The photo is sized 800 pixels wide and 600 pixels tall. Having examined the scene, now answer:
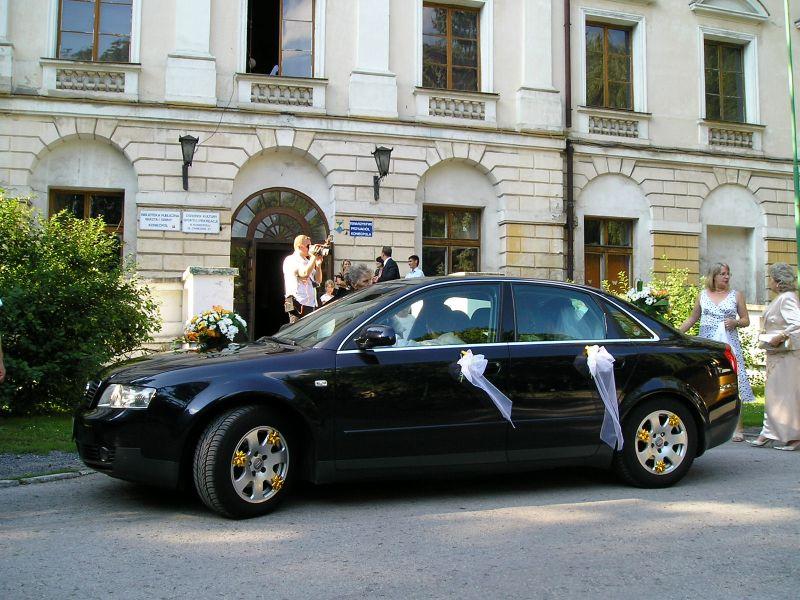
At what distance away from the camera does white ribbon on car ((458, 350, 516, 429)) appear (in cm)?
570

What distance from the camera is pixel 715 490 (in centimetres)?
620

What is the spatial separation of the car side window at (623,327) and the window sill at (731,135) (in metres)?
15.9

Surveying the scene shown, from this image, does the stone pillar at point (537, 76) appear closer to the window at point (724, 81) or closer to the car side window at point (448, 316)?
the window at point (724, 81)

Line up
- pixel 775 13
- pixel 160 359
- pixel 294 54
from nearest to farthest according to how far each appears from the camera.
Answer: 1. pixel 160 359
2. pixel 294 54
3. pixel 775 13

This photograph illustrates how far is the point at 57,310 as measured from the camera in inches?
406

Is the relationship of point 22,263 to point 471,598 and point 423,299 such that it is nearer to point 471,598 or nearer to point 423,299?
point 423,299

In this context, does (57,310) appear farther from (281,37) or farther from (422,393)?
(281,37)

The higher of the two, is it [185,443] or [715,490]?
[185,443]

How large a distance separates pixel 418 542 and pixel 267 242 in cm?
1338

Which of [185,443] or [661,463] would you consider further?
[661,463]

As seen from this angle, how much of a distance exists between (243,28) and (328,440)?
14.1m

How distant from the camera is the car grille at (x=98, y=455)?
5168mm

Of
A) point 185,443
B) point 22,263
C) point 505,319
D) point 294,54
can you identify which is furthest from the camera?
point 294,54

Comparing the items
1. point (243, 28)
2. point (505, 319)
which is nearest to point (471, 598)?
point (505, 319)
